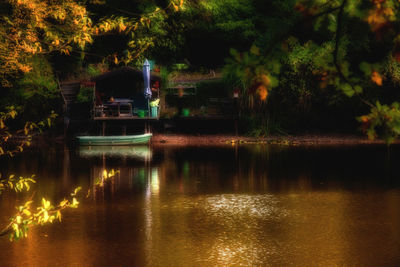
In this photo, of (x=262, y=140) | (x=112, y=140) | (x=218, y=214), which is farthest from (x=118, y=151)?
(x=218, y=214)

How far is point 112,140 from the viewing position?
1155 inches

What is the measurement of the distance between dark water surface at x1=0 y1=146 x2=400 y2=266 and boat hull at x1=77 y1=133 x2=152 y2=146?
6.80 meters

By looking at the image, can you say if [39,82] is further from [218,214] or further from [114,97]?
[218,214]

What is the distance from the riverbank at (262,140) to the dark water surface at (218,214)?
8.54 metres

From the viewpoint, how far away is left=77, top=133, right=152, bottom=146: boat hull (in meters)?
29.2

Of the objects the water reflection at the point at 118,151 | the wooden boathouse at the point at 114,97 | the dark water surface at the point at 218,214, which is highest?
the wooden boathouse at the point at 114,97

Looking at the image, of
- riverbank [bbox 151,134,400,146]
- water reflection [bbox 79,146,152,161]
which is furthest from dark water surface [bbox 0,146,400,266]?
riverbank [bbox 151,134,400,146]

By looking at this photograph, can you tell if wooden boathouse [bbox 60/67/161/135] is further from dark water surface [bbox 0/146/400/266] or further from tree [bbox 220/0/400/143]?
tree [bbox 220/0/400/143]

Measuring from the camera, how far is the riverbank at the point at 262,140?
30.8 metres

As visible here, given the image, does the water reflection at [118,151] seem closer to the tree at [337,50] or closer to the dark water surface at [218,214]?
the dark water surface at [218,214]

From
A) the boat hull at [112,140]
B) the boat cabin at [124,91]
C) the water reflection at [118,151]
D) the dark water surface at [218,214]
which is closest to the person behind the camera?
the dark water surface at [218,214]

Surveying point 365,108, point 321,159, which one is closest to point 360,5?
point 321,159

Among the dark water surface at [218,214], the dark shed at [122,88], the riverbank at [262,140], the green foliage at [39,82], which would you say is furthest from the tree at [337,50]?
the dark shed at [122,88]

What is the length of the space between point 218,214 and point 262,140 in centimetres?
2054
